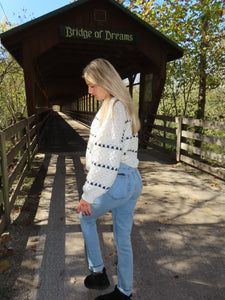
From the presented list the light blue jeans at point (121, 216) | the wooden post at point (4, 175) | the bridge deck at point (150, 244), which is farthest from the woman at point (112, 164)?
the wooden post at point (4, 175)

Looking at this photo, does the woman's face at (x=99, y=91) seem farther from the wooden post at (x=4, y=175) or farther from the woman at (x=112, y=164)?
the wooden post at (x=4, y=175)

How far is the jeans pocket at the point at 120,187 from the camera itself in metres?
2.30

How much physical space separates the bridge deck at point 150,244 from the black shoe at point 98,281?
74 millimetres

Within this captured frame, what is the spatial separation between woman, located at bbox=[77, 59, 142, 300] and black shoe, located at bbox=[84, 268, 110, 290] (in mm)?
209

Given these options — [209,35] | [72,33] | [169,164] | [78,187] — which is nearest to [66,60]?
[72,33]

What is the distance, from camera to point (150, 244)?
3768mm

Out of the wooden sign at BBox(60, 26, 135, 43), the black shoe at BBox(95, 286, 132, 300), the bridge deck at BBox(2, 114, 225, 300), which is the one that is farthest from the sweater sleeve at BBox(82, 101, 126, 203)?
the wooden sign at BBox(60, 26, 135, 43)

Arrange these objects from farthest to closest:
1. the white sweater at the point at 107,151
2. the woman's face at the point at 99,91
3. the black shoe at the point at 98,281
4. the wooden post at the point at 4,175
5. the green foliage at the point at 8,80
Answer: the green foliage at the point at 8,80 → the wooden post at the point at 4,175 → the black shoe at the point at 98,281 → the woman's face at the point at 99,91 → the white sweater at the point at 107,151

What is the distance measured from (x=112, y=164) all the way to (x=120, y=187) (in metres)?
0.23

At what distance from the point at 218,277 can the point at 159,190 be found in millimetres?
2964

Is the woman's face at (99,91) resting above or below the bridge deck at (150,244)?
above

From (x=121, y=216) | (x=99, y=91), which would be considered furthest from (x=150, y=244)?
(x=99, y=91)

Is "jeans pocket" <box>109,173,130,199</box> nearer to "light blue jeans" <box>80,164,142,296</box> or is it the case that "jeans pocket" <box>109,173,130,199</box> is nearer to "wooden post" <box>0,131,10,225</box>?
"light blue jeans" <box>80,164,142,296</box>

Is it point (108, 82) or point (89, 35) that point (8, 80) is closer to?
point (89, 35)
